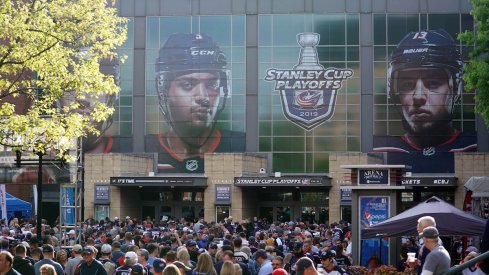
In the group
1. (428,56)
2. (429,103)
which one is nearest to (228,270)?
(429,103)

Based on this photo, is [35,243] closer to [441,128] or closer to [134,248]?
[134,248]

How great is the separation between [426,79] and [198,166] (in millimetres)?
14068

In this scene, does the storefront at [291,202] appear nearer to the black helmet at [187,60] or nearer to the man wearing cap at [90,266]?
the black helmet at [187,60]

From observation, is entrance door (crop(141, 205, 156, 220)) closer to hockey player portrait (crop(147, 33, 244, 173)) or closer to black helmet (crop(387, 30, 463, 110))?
hockey player portrait (crop(147, 33, 244, 173))

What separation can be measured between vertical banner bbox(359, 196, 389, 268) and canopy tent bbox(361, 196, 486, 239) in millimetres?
3624

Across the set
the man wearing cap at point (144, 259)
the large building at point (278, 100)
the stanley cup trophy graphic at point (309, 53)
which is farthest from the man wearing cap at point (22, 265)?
the stanley cup trophy graphic at point (309, 53)

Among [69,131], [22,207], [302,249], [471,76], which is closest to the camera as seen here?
[302,249]

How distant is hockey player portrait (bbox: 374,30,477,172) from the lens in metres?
54.5

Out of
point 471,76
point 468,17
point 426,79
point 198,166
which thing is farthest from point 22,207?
point 468,17

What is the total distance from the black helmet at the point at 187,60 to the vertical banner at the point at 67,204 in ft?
97.3

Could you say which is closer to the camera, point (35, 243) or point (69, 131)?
point (35, 243)

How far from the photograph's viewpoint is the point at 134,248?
697 inches

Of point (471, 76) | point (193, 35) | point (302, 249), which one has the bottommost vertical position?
point (302, 249)

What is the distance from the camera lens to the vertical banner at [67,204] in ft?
86.8
